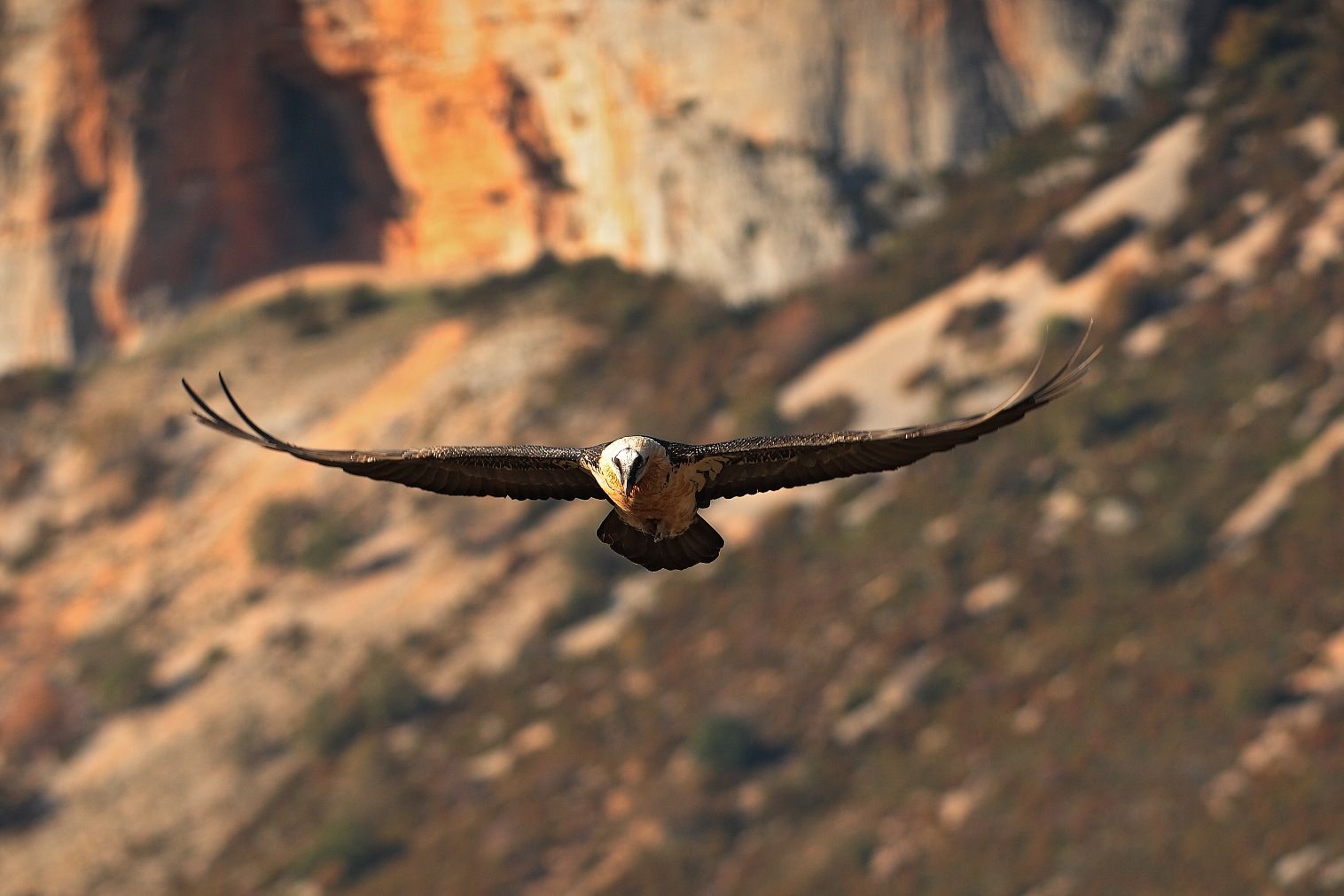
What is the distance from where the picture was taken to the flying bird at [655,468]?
16.8 m

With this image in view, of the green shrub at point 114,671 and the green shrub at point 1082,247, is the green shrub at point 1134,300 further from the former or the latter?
the green shrub at point 114,671

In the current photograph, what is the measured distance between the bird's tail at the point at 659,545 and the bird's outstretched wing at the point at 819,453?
40 centimetres

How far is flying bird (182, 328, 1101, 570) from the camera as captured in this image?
16781 mm

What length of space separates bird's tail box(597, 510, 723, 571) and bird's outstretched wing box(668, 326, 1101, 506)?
40cm

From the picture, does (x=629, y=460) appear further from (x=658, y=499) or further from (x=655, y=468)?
(x=658, y=499)

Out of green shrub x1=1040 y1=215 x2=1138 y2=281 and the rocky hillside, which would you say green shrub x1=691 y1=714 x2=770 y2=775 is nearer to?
the rocky hillside

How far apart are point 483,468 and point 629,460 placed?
7.23 feet

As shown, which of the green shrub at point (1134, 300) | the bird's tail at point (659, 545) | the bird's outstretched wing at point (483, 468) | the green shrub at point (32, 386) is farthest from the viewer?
the green shrub at point (32, 386)

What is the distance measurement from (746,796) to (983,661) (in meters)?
6.97

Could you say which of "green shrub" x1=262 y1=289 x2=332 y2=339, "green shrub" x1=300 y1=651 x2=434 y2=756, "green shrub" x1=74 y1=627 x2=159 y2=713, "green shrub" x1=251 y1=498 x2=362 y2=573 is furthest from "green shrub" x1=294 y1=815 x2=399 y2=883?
"green shrub" x1=262 y1=289 x2=332 y2=339

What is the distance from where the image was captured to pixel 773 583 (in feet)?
201

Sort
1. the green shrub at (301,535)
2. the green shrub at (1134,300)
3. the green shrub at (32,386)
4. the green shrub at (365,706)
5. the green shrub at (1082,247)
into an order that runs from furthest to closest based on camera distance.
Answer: the green shrub at (32,386)
the green shrub at (1082,247)
the green shrub at (1134,300)
the green shrub at (301,535)
the green shrub at (365,706)

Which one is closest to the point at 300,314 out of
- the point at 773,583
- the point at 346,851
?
the point at 773,583

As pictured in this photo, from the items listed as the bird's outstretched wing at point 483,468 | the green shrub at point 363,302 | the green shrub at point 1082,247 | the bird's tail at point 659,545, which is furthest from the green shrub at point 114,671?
the bird's tail at point 659,545
